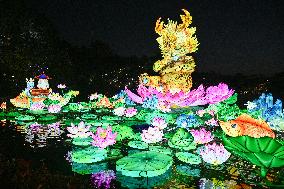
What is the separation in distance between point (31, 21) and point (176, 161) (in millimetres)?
A: 15046

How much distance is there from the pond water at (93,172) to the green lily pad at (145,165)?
0.10 metres

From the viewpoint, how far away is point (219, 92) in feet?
44.7

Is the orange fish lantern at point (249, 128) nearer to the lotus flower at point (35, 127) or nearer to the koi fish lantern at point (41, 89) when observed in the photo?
the lotus flower at point (35, 127)

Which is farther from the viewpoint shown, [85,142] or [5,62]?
[5,62]

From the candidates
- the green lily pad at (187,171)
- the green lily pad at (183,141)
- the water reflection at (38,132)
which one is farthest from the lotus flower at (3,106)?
the green lily pad at (187,171)

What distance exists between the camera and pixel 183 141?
8.59 metres

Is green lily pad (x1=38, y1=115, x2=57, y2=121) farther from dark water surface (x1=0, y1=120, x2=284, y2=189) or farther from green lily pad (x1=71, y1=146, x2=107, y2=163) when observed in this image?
green lily pad (x1=71, y1=146, x2=107, y2=163)

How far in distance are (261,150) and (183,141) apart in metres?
2.62

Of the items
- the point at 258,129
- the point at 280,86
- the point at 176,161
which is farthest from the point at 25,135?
the point at 280,86

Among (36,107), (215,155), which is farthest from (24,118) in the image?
(215,155)

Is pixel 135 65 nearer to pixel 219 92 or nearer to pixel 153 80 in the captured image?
pixel 153 80

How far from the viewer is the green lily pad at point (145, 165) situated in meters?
6.60

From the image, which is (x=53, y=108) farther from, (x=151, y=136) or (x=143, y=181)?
(x=143, y=181)

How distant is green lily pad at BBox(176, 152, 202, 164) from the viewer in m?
7.49
